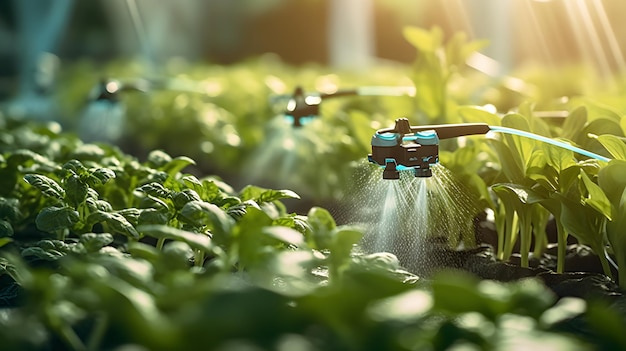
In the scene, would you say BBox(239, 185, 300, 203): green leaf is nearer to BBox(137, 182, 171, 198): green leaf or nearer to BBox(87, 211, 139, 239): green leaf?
BBox(137, 182, 171, 198): green leaf

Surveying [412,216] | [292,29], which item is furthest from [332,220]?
[292,29]

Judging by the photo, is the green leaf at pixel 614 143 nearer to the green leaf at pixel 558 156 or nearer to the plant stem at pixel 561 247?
the green leaf at pixel 558 156

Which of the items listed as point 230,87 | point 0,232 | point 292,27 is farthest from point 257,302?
point 292,27

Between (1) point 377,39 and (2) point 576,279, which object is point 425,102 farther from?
(1) point 377,39

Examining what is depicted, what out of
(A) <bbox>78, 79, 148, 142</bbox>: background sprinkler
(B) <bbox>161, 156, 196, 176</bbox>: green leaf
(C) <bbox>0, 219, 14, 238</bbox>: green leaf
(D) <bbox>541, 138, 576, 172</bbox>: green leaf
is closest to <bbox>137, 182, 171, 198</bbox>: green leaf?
(C) <bbox>0, 219, 14, 238</bbox>: green leaf

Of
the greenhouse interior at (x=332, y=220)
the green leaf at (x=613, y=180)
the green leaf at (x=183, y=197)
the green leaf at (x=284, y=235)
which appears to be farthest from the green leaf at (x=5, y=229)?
the green leaf at (x=613, y=180)

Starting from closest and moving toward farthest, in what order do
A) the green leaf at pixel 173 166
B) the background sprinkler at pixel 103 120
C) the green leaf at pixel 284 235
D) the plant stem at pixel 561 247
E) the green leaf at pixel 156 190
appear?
the green leaf at pixel 284 235, the green leaf at pixel 156 190, the plant stem at pixel 561 247, the green leaf at pixel 173 166, the background sprinkler at pixel 103 120

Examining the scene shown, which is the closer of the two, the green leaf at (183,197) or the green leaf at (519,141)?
the green leaf at (183,197)
